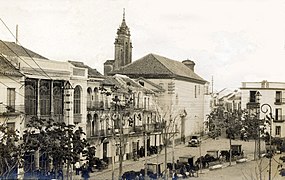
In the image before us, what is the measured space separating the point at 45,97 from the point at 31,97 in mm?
824

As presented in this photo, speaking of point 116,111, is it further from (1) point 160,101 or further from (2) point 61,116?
(1) point 160,101

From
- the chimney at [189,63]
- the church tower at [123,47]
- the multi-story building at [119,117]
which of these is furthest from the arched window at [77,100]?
the chimney at [189,63]

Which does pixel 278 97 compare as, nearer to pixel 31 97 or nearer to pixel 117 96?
pixel 117 96

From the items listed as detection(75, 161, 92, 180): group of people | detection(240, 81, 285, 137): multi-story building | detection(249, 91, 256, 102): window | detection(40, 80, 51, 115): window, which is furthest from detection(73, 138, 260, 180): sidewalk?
detection(249, 91, 256, 102): window

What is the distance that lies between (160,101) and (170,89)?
3.34 ft

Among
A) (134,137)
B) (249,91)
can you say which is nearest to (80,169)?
(134,137)

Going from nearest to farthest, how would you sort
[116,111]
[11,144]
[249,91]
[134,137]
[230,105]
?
[11,144] → [116,111] → [134,137] → [249,91] → [230,105]

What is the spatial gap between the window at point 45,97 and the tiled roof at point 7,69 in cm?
157

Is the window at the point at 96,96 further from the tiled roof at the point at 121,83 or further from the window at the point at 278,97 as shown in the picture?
the window at the point at 278,97

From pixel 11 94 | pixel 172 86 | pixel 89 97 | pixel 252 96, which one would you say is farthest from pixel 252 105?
pixel 11 94

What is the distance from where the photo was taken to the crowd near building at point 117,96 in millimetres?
18109

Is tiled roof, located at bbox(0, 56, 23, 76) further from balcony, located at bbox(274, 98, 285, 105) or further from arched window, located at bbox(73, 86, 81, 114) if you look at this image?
balcony, located at bbox(274, 98, 285, 105)

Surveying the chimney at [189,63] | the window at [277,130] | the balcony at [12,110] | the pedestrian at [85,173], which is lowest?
the pedestrian at [85,173]

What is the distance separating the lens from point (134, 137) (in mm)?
27234
